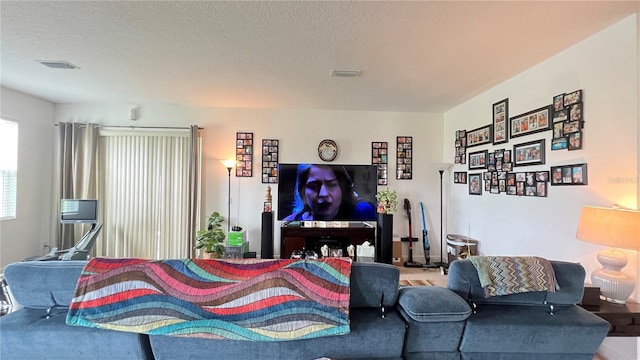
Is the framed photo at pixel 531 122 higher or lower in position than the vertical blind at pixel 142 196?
higher

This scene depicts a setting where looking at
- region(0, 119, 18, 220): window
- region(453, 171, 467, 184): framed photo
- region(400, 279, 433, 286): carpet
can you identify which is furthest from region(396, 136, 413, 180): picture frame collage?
region(0, 119, 18, 220): window

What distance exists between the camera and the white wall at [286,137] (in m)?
4.52

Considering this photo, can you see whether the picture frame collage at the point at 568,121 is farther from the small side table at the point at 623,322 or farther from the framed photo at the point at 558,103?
the small side table at the point at 623,322

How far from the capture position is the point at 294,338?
48.2 inches

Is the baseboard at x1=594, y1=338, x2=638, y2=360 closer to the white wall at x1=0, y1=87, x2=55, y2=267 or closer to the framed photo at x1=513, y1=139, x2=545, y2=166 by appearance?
the framed photo at x1=513, y1=139, x2=545, y2=166

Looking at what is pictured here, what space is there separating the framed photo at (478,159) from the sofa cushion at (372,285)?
2.94m

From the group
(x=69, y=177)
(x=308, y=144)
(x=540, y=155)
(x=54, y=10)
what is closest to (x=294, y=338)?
(x=54, y=10)

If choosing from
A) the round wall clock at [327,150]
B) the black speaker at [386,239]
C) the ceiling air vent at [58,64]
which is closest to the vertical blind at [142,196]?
the ceiling air vent at [58,64]

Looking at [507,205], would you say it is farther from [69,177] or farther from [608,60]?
[69,177]

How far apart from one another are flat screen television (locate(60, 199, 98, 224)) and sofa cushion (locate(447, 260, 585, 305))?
13.4 feet

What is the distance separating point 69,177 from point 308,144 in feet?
11.5

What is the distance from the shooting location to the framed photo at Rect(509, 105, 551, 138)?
2727mm

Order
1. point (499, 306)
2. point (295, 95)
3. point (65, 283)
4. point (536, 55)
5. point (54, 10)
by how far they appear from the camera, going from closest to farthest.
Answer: point (65, 283)
point (499, 306)
point (54, 10)
point (536, 55)
point (295, 95)

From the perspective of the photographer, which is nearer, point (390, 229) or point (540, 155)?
point (540, 155)
